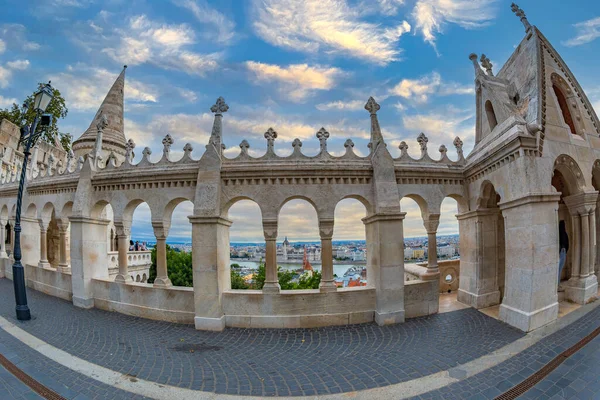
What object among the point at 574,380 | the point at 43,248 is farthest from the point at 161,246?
the point at 574,380

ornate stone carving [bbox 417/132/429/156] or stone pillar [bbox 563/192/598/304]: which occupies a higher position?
ornate stone carving [bbox 417/132/429/156]

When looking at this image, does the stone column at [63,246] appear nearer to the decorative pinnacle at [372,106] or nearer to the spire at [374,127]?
the spire at [374,127]

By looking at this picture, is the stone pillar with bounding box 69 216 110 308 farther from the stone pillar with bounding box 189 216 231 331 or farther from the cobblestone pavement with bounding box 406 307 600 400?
the cobblestone pavement with bounding box 406 307 600 400

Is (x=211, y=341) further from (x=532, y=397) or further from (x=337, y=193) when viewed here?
(x=532, y=397)

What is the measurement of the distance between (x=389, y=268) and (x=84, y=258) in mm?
10218

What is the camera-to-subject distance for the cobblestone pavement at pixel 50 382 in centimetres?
455

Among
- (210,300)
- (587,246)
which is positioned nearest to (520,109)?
(587,246)

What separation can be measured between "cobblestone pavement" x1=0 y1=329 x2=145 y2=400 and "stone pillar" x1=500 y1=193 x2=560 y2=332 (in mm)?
8654

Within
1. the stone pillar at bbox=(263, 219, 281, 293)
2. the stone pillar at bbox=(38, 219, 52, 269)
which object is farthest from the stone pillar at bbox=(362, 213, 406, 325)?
the stone pillar at bbox=(38, 219, 52, 269)

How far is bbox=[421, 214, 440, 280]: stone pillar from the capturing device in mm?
9320

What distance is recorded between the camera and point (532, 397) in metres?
4.45

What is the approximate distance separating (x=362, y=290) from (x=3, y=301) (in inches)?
499

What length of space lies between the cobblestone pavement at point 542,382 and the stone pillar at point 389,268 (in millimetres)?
2737

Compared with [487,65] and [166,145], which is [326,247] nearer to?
[166,145]
